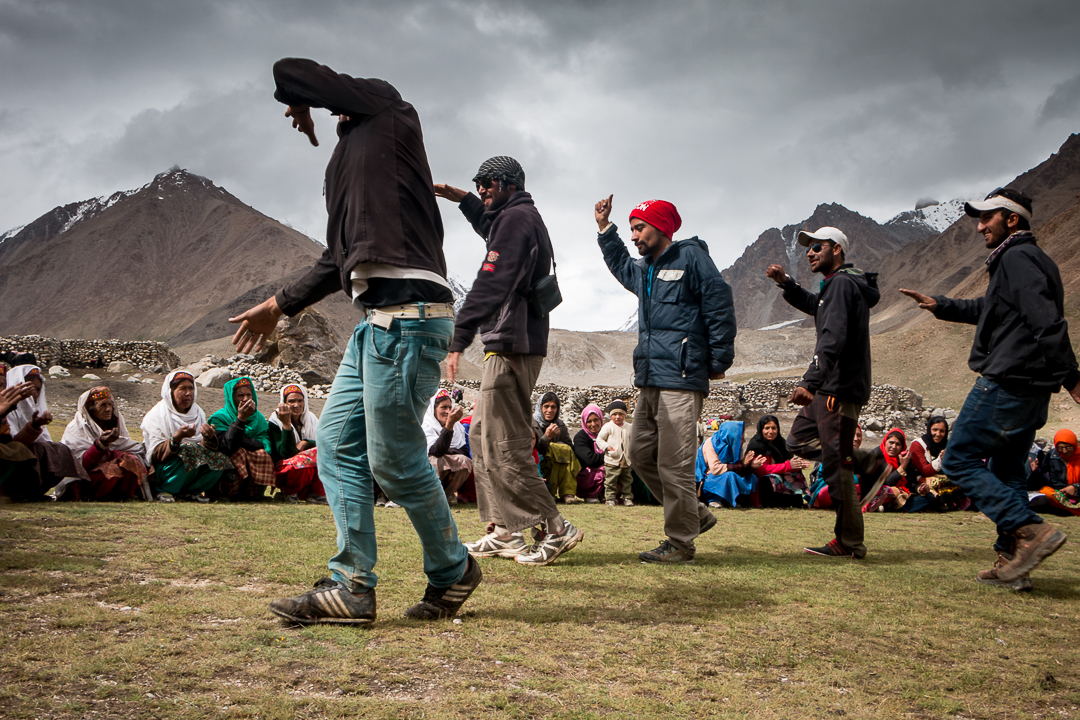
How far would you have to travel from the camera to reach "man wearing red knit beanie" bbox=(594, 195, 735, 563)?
3828 millimetres

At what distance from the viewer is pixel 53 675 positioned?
5.93 ft

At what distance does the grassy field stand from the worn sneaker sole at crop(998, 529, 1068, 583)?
0.12m

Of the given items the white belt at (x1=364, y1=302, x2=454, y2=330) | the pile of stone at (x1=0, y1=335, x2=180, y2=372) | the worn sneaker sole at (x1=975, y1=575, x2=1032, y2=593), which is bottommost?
the worn sneaker sole at (x1=975, y1=575, x2=1032, y2=593)

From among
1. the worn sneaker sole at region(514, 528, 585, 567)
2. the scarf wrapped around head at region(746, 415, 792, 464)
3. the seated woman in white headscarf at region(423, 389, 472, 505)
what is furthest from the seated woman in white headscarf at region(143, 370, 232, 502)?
the scarf wrapped around head at region(746, 415, 792, 464)

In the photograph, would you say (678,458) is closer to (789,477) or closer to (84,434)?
(789,477)

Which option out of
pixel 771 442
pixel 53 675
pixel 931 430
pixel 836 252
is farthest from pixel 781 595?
pixel 931 430

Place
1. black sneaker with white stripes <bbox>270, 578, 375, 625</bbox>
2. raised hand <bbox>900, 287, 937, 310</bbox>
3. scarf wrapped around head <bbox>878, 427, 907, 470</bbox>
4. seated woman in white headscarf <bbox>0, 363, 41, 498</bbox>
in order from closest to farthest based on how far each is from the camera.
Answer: black sneaker with white stripes <bbox>270, 578, 375, 625</bbox>, raised hand <bbox>900, 287, 937, 310</bbox>, seated woman in white headscarf <bbox>0, 363, 41, 498</bbox>, scarf wrapped around head <bbox>878, 427, 907, 470</bbox>

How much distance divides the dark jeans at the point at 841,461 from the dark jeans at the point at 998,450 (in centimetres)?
57

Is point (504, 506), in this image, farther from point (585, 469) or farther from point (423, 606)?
point (585, 469)

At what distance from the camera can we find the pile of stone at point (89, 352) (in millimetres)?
25469

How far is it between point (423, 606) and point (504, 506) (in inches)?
50.3

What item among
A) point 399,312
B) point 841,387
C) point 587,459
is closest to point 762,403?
point 587,459

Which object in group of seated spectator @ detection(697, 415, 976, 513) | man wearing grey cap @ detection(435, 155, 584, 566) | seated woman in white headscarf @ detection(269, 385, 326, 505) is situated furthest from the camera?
group of seated spectator @ detection(697, 415, 976, 513)

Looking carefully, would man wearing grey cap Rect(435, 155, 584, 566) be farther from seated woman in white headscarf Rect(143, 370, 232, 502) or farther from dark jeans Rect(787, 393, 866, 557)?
seated woman in white headscarf Rect(143, 370, 232, 502)
